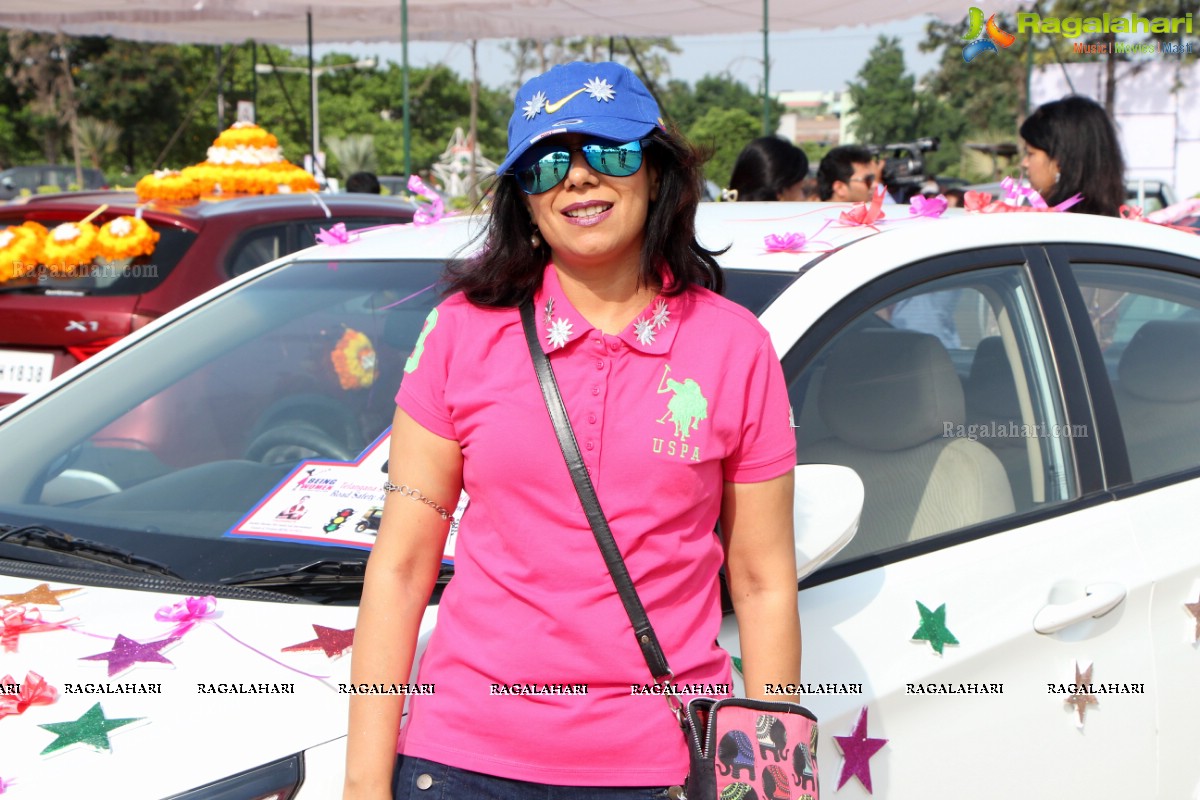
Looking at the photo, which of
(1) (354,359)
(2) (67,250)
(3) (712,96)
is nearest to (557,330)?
(1) (354,359)

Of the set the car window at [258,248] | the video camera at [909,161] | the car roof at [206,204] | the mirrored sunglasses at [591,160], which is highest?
the video camera at [909,161]

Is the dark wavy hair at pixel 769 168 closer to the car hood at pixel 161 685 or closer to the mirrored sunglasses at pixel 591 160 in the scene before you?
the mirrored sunglasses at pixel 591 160

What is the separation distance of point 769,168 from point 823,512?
4109 millimetres

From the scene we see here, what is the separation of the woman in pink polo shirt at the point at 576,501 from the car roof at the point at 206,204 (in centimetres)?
426

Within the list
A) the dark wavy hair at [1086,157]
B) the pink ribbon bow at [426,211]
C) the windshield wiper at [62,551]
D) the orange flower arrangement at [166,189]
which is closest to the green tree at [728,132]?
the orange flower arrangement at [166,189]

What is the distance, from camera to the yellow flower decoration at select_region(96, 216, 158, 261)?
17.0ft

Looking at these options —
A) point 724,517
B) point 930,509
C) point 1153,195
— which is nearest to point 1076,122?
point 930,509

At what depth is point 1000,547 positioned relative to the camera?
7.22 ft

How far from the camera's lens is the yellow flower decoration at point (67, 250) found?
5.18m

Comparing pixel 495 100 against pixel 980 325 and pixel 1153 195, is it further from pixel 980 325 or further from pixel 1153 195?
pixel 980 325

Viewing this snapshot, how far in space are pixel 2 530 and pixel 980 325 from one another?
6.17ft

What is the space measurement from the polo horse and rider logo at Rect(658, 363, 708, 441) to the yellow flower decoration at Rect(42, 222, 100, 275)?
427 centimetres

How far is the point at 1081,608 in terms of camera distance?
7.09 ft

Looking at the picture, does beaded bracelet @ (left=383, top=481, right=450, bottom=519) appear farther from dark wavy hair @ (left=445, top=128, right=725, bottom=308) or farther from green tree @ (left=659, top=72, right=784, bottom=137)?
green tree @ (left=659, top=72, right=784, bottom=137)
